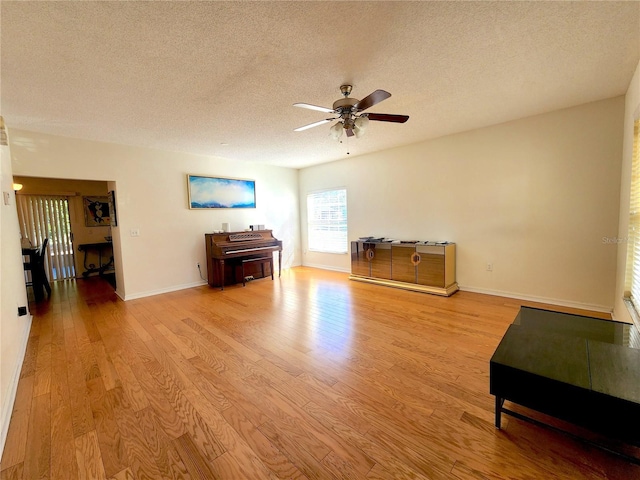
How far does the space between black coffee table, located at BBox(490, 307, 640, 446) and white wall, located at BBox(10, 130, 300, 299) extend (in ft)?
Result: 16.3

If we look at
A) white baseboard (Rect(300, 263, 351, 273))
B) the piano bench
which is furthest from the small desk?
white baseboard (Rect(300, 263, 351, 273))

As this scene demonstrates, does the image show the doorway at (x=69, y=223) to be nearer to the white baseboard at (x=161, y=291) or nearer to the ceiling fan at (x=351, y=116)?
the white baseboard at (x=161, y=291)

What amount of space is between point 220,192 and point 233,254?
1.38 metres

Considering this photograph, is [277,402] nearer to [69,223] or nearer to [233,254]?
[233,254]

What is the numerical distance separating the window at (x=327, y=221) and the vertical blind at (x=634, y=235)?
416cm

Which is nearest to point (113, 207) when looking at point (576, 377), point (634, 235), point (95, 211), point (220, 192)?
point (220, 192)

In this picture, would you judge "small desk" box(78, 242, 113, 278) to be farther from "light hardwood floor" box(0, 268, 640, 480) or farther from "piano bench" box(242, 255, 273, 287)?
"piano bench" box(242, 255, 273, 287)

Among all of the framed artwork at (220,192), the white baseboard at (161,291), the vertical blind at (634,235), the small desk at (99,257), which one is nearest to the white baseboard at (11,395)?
the white baseboard at (161,291)

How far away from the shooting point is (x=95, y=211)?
6.47 meters

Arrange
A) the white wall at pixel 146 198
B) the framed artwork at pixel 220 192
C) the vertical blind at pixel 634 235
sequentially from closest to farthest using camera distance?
the vertical blind at pixel 634 235, the white wall at pixel 146 198, the framed artwork at pixel 220 192

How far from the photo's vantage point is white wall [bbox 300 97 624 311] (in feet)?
10.4

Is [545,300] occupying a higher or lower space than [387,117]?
lower

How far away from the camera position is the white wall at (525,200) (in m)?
3.17

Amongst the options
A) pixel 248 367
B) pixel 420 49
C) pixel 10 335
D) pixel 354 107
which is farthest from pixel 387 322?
pixel 10 335
